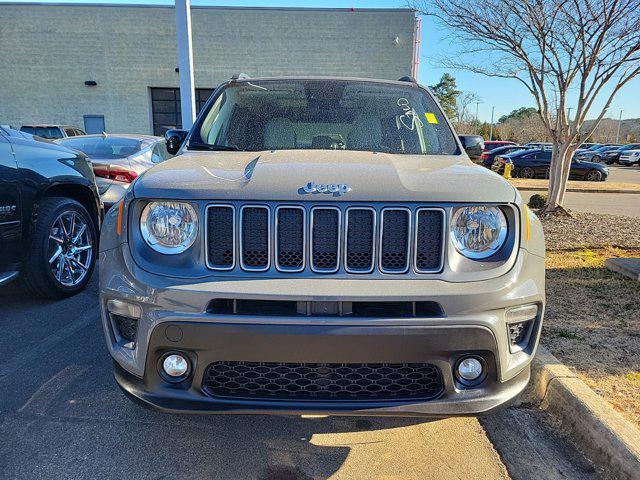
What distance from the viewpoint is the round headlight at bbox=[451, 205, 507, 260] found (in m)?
2.09

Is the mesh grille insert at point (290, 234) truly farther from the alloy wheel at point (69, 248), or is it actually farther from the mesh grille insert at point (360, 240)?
the alloy wheel at point (69, 248)

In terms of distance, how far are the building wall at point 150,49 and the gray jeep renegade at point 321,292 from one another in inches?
785

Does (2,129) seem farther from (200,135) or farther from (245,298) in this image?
(245,298)

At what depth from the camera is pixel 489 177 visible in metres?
2.32

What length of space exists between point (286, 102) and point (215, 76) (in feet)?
64.1

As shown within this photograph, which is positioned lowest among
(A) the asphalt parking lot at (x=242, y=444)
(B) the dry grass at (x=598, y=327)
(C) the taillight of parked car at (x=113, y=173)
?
(A) the asphalt parking lot at (x=242, y=444)

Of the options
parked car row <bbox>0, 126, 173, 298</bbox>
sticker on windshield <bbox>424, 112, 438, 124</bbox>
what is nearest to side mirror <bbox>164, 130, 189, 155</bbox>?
parked car row <bbox>0, 126, 173, 298</bbox>

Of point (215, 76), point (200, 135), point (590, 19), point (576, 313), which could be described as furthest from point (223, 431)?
point (215, 76)

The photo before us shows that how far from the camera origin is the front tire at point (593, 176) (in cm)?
2072

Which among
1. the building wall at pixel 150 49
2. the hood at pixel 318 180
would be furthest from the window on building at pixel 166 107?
the hood at pixel 318 180

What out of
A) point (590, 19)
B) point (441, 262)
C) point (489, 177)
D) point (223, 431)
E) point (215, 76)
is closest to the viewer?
point (441, 262)

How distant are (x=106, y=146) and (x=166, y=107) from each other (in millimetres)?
15998

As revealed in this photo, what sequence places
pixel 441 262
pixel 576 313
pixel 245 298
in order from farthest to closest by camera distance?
pixel 576 313
pixel 441 262
pixel 245 298

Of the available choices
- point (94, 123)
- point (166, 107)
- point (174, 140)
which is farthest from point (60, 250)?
point (94, 123)
